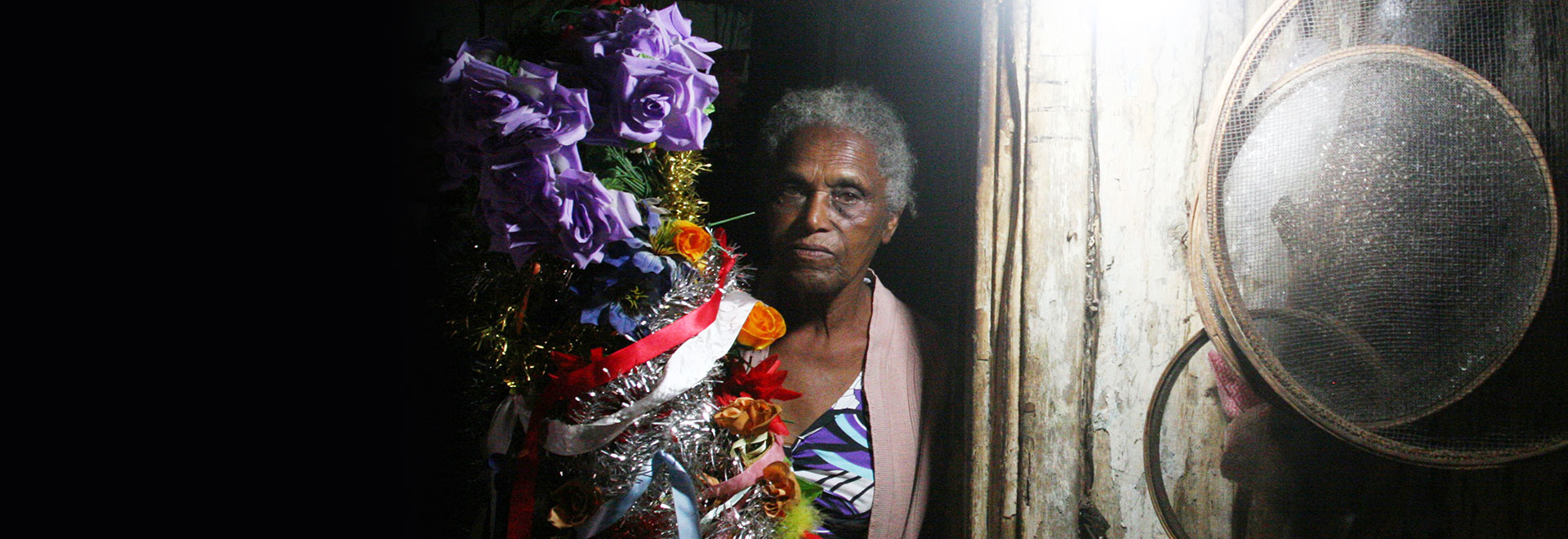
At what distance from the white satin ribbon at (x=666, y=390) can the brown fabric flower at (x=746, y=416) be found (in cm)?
7

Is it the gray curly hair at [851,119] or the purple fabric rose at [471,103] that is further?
the gray curly hair at [851,119]

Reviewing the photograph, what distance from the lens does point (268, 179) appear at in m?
1.46

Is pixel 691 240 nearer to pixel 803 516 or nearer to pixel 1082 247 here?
pixel 803 516

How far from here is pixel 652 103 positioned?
1116mm

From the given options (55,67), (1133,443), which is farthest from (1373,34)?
(55,67)

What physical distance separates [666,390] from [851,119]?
604 millimetres

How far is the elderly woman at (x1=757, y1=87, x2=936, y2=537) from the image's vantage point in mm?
1409

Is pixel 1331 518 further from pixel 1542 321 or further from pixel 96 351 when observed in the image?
pixel 96 351

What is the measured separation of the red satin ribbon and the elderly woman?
317mm

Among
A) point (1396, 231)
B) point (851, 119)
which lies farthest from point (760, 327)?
point (1396, 231)

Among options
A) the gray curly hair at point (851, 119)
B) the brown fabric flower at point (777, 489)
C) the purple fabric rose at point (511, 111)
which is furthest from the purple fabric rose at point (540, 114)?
the brown fabric flower at point (777, 489)

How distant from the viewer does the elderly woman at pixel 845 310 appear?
55.5 inches

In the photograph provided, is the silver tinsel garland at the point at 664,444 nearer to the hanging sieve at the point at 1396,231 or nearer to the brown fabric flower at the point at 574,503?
the brown fabric flower at the point at 574,503

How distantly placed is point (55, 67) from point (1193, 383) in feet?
7.01
